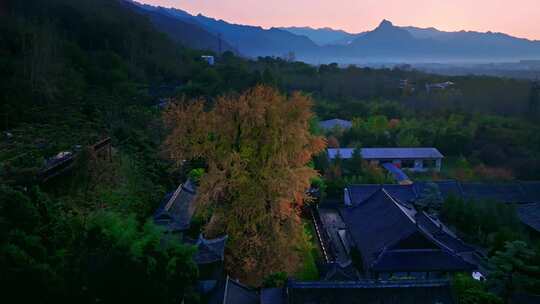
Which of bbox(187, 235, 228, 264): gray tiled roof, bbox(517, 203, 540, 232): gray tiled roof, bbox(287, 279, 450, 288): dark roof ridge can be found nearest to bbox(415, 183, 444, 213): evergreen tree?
bbox(517, 203, 540, 232): gray tiled roof

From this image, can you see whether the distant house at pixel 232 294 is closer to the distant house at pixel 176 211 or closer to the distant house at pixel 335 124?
the distant house at pixel 176 211

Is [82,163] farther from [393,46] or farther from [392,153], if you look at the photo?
[393,46]

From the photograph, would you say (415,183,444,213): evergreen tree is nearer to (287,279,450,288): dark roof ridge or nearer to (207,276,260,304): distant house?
(287,279,450,288): dark roof ridge

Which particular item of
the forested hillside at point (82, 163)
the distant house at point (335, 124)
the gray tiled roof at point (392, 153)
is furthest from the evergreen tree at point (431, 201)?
the distant house at point (335, 124)

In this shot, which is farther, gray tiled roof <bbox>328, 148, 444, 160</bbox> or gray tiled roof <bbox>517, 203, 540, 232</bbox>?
gray tiled roof <bbox>328, 148, 444, 160</bbox>

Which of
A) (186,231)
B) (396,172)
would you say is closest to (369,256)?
(186,231)

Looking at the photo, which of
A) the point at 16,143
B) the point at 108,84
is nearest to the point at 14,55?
the point at 108,84
